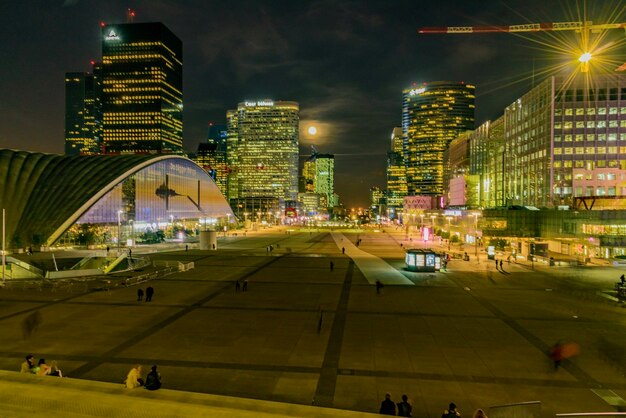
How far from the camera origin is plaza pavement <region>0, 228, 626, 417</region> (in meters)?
13.8

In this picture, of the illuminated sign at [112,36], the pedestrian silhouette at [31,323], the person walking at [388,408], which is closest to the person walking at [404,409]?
the person walking at [388,408]

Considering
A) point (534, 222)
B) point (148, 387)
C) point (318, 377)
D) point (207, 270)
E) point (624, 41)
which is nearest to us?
point (148, 387)

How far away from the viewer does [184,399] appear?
35.5 ft

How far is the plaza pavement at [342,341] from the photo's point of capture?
13.8 metres

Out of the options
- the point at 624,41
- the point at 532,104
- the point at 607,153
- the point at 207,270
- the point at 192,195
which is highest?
the point at 624,41

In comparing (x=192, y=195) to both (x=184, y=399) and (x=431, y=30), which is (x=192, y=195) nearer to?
(x=431, y=30)

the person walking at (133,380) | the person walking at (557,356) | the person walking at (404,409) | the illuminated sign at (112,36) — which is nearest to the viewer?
the person walking at (404,409)

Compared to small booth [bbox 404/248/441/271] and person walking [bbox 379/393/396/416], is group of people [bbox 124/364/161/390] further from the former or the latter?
small booth [bbox 404/248/441/271]

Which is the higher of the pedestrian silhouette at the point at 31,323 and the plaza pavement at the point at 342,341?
the pedestrian silhouette at the point at 31,323

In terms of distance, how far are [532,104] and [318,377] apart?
4361 inches

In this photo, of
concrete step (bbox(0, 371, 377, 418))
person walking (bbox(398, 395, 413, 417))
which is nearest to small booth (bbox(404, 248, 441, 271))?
person walking (bbox(398, 395, 413, 417))

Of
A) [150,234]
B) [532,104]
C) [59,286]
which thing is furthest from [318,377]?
[532,104]

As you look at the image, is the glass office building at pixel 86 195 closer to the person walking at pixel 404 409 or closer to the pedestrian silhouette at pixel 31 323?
the pedestrian silhouette at pixel 31 323

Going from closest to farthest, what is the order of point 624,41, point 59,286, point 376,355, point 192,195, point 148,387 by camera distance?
point 148,387
point 376,355
point 59,286
point 624,41
point 192,195
